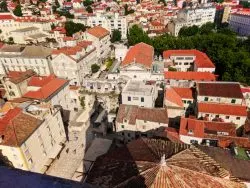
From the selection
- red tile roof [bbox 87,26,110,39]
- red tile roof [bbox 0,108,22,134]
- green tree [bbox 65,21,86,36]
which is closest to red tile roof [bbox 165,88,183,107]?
red tile roof [bbox 0,108,22,134]

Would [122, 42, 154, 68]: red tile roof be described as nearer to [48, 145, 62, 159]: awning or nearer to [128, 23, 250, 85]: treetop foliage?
[128, 23, 250, 85]: treetop foliage

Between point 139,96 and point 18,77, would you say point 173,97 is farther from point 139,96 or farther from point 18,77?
point 18,77

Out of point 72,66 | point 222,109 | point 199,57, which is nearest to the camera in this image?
point 222,109

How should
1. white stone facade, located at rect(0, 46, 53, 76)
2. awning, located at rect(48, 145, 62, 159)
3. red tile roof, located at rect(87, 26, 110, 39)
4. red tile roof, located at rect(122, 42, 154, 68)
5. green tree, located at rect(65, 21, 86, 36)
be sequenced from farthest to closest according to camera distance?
green tree, located at rect(65, 21, 86, 36) < red tile roof, located at rect(87, 26, 110, 39) < white stone facade, located at rect(0, 46, 53, 76) < red tile roof, located at rect(122, 42, 154, 68) < awning, located at rect(48, 145, 62, 159)

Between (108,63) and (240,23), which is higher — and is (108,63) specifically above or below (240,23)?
below

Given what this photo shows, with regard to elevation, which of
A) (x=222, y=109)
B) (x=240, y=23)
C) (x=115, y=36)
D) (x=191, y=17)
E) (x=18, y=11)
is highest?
(x=18, y=11)

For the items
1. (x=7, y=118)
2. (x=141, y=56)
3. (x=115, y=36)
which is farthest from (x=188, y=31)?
(x=7, y=118)

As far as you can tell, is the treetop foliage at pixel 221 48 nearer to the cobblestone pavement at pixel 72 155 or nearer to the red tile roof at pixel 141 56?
the red tile roof at pixel 141 56
